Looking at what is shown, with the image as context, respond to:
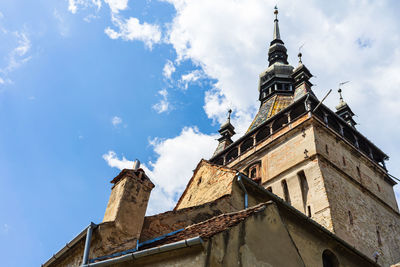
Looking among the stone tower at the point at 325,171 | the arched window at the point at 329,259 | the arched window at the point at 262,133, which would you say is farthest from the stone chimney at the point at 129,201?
the arched window at the point at 262,133

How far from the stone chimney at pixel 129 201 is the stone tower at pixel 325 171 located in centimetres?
1152

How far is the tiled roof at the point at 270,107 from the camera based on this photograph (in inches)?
1222

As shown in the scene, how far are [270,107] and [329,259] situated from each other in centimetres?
2166

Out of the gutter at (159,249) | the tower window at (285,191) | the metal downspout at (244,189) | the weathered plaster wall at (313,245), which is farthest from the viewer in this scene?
the tower window at (285,191)

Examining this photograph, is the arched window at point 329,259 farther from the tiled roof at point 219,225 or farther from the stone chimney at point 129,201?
the stone chimney at point 129,201

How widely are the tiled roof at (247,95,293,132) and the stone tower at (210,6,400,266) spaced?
3.11 meters

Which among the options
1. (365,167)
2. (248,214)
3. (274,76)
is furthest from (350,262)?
(274,76)

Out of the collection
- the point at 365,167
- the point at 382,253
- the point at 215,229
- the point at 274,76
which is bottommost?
the point at 215,229

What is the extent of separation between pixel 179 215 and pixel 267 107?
941 inches

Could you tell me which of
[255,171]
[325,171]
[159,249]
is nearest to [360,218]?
[325,171]

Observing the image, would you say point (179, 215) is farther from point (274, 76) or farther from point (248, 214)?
point (274, 76)

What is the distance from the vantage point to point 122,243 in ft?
28.6

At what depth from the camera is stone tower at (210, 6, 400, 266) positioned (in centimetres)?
1986

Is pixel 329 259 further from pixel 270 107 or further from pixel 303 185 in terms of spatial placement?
pixel 270 107
